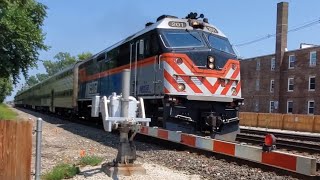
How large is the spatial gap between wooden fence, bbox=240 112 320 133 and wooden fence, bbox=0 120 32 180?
23738 millimetres

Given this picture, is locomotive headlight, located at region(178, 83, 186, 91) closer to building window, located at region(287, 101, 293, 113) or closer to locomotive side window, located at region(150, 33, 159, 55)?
locomotive side window, located at region(150, 33, 159, 55)

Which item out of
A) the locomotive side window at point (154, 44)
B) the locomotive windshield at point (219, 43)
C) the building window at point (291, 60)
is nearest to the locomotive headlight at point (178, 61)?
the locomotive side window at point (154, 44)

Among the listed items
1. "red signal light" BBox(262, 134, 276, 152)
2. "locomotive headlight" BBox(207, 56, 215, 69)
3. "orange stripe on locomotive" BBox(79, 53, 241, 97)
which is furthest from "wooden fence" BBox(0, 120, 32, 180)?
"locomotive headlight" BBox(207, 56, 215, 69)

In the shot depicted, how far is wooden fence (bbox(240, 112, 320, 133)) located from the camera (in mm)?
27891

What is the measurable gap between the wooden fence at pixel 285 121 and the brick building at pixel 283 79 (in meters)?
12.7

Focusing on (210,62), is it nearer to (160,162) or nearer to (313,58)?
(160,162)

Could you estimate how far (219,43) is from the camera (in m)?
13.8

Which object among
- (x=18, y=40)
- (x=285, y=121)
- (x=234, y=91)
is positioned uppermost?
(x=18, y=40)

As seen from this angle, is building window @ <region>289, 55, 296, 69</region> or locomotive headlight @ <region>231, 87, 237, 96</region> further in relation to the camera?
building window @ <region>289, 55, 296, 69</region>

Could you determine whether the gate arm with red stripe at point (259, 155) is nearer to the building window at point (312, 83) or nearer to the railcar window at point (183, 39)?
the railcar window at point (183, 39)

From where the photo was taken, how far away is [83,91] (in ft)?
79.7

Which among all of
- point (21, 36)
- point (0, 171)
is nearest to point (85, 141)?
point (0, 171)

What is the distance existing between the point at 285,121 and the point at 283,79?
19677mm

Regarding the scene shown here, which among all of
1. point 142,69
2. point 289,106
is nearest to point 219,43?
point 142,69
